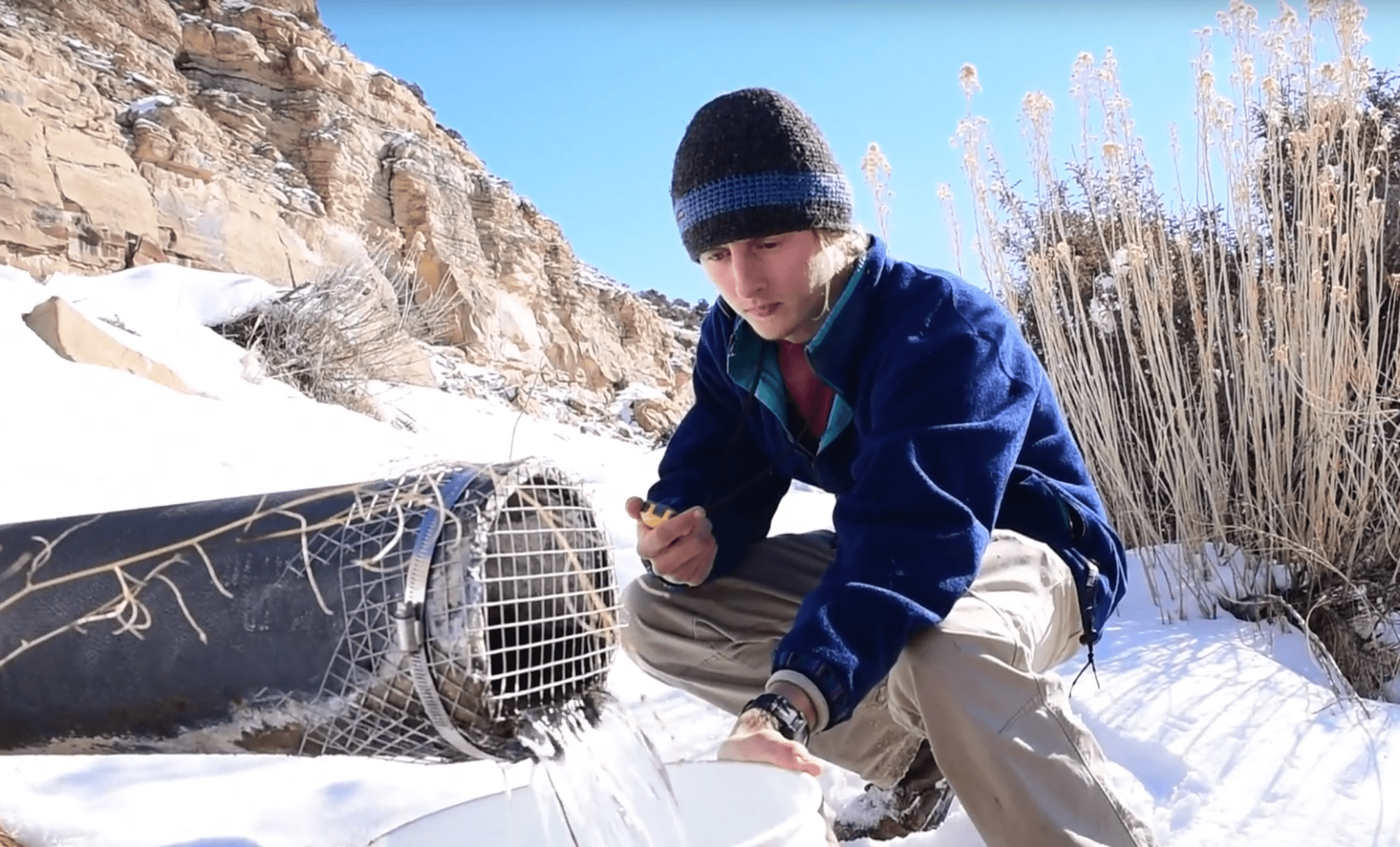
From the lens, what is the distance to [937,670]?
3.63ft

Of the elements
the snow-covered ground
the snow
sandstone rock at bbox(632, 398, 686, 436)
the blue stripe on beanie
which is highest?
the snow

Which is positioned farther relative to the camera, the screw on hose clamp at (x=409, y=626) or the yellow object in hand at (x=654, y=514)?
the yellow object in hand at (x=654, y=514)

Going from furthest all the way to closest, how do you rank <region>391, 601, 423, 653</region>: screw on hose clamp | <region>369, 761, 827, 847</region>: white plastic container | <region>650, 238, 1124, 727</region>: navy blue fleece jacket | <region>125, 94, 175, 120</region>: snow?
<region>125, 94, 175, 120</region>: snow < <region>650, 238, 1124, 727</region>: navy blue fleece jacket < <region>369, 761, 827, 847</region>: white plastic container < <region>391, 601, 423, 653</region>: screw on hose clamp

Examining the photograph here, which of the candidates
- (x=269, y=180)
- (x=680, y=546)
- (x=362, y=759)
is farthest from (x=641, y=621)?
(x=269, y=180)

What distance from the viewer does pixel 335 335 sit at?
4832mm

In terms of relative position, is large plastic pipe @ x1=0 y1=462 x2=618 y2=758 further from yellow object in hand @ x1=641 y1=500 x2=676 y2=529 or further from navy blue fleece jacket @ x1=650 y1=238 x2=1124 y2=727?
yellow object in hand @ x1=641 y1=500 x2=676 y2=529

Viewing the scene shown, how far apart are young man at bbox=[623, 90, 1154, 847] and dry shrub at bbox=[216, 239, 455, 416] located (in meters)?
3.04

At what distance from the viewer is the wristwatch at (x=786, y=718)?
977 mm

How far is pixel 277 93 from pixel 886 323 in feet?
42.7

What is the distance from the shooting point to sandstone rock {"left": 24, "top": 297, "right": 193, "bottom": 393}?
2.86 meters

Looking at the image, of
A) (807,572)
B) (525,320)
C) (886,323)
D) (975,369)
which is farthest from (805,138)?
(525,320)

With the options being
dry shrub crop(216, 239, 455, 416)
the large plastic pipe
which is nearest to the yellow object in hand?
the large plastic pipe

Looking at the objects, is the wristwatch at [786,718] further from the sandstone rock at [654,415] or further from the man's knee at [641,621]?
the sandstone rock at [654,415]

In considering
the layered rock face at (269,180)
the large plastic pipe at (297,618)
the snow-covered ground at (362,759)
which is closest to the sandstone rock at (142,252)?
the layered rock face at (269,180)
